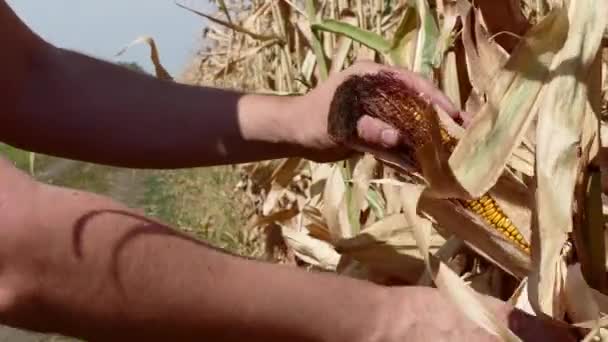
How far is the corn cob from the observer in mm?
1148

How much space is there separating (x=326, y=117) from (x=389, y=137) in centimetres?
20

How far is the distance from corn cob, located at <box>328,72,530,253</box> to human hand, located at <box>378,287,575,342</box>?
0.13m

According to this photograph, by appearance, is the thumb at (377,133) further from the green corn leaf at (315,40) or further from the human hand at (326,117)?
the green corn leaf at (315,40)

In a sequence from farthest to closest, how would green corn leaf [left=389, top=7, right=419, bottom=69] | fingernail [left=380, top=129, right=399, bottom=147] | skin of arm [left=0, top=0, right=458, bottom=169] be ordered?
1. green corn leaf [left=389, top=7, right=419, bottom=69]
2. skin of arm [left=0, top=0, right=458, bottom=169]
3. fingernail [left=380, top=129, right=399, bottom=147]

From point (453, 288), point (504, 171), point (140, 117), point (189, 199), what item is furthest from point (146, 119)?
point (189, 199)

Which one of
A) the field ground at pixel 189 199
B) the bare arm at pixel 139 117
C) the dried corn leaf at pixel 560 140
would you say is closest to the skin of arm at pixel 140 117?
the bare arm at pixel 139 117

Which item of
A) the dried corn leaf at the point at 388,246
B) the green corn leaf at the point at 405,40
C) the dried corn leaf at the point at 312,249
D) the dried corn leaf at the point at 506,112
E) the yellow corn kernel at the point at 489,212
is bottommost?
the dried corn leaf at the point at 312,249

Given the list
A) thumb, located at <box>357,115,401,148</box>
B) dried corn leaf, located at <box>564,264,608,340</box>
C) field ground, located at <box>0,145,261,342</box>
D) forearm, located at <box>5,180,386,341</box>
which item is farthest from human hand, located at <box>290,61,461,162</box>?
forearm, located at <box>5,180,386,341</box>

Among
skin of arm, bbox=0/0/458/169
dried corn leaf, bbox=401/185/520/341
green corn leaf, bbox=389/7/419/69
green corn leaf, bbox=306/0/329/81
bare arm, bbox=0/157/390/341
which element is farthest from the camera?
green corn leaf, bbox=306/0/329/81

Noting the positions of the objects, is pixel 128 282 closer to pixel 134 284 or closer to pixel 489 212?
pixel 134 284

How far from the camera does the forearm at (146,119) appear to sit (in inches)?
61.1

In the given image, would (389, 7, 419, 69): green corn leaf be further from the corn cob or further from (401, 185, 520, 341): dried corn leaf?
(401, 185, 520, 341): dried corn leaf

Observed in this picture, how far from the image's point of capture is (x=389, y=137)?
1299 millimetres

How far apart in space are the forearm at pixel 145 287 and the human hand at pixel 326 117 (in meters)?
0.44
